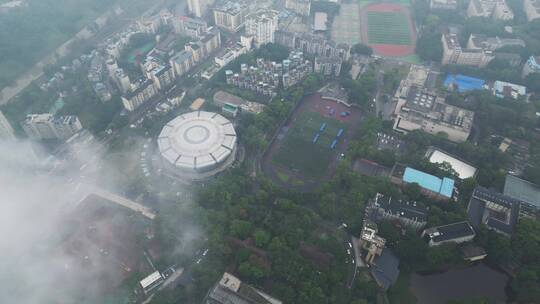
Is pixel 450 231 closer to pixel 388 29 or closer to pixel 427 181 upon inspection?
pixel 427 181

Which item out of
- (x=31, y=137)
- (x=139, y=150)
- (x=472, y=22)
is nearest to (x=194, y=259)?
(x=139, y=150)

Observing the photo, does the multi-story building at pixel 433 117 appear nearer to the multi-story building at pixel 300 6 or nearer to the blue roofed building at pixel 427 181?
the blue roofed building at pixel 427 181

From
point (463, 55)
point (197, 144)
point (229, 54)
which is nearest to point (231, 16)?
point (229, 54)

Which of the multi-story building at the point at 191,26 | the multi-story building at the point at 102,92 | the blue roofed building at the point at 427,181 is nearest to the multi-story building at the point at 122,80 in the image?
the multi-story building at the point at 102,92

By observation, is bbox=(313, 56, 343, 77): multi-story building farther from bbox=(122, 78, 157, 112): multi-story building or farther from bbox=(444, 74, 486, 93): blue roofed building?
bbox=(122, 78, 157, 112): multi-story building

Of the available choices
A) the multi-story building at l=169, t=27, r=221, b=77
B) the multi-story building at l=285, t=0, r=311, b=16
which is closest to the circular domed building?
the multi-story building at l=169, t=27, r=221, b=77
